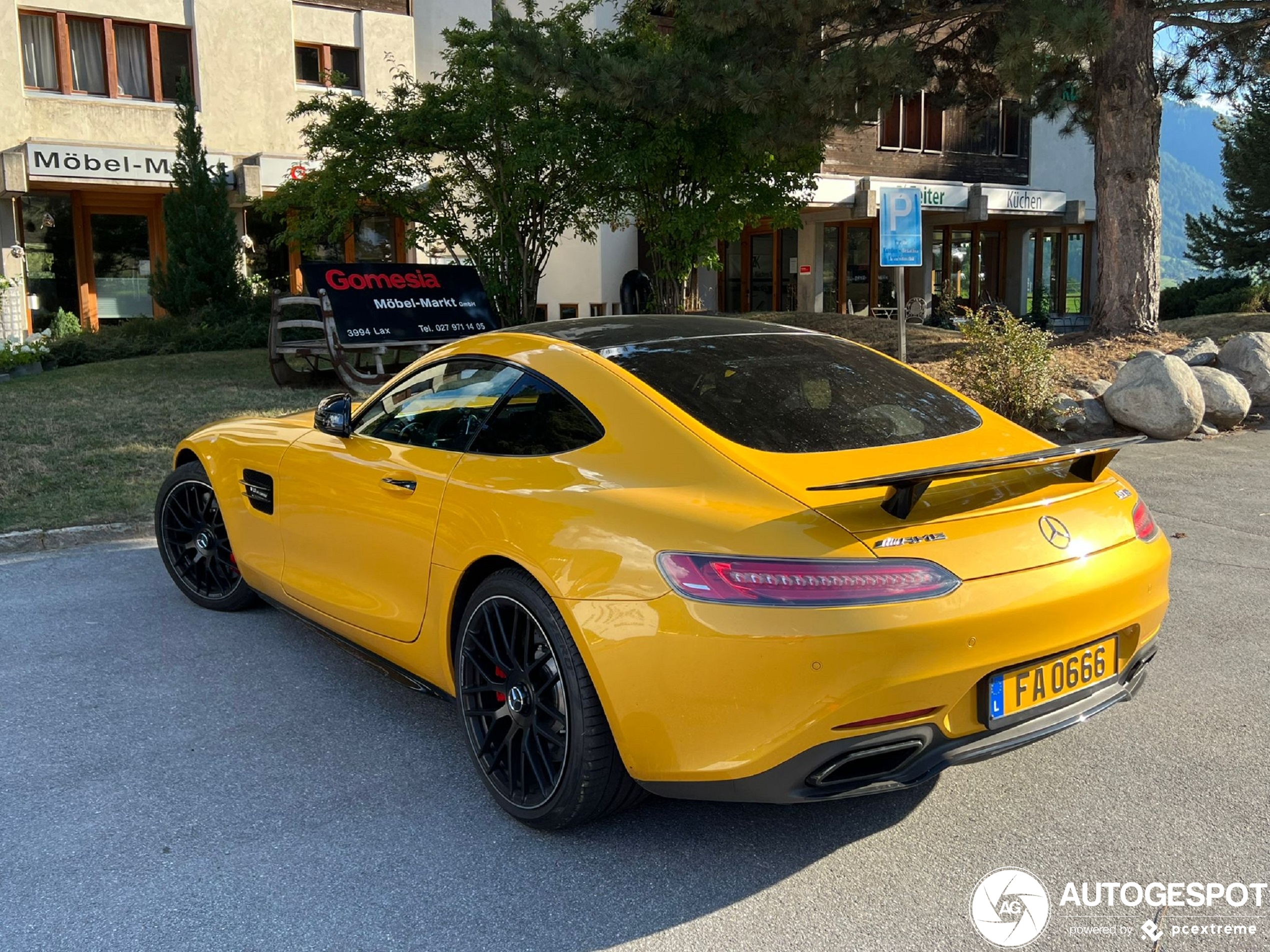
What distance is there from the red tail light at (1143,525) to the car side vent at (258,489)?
3.27m

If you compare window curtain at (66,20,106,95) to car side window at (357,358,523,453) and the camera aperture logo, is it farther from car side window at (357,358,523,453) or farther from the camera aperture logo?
the camera aperture logo

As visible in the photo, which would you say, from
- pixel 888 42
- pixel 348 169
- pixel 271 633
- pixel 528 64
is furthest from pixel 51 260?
pixel 271 633

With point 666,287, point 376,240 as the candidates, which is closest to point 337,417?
point 666,287

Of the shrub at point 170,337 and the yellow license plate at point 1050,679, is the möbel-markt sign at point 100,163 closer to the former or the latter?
the shrub at point 170,337

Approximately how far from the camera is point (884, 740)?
269 centimetres

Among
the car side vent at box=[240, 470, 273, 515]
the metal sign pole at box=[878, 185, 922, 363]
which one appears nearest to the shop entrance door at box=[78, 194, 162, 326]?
the metal sign pole at box=[878, 185, 922, 363]

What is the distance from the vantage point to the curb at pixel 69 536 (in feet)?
22.0

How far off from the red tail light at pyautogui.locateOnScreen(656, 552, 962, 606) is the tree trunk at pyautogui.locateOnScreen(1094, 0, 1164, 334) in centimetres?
1274

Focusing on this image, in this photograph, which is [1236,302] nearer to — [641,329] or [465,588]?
[641,329]

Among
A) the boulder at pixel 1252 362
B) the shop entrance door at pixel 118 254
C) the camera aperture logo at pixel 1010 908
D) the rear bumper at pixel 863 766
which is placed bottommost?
the camera aperture logo at pixel 1010 908

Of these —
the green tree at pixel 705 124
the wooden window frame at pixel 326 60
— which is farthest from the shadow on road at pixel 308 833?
the wooden window frame at pixel 326 60

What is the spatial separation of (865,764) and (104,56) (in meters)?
23.1

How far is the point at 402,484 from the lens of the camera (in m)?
3.78

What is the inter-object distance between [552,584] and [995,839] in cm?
146
